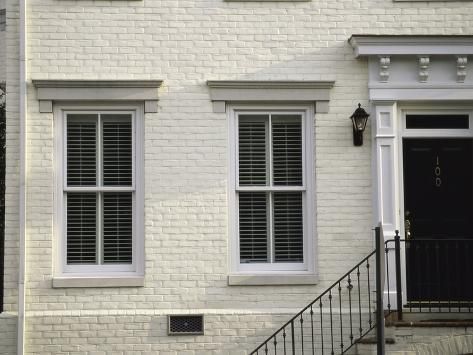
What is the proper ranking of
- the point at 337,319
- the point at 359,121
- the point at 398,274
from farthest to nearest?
the point at 359,121, the point at 337,319, the point at 398,274

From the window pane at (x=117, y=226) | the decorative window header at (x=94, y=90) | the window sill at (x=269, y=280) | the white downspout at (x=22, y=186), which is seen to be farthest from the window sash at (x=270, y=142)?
the white downspout at (x=22, y=186)

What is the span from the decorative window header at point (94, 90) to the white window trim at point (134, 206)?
0.55 ft

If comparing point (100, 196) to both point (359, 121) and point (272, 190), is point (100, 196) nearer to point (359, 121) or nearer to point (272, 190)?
point (272, 190)

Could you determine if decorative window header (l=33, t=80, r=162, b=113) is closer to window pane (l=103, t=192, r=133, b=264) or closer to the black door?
window pane (l=103, t=192, r=133, b=264)

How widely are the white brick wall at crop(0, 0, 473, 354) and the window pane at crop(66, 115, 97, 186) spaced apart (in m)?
0.29

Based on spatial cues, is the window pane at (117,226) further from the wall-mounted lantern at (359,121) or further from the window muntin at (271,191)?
the wall-mounted lantern at (359,121)

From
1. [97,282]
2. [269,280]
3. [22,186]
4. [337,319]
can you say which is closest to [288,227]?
[269,280]

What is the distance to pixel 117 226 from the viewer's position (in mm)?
10766

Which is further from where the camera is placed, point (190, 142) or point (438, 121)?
point (438, 121)

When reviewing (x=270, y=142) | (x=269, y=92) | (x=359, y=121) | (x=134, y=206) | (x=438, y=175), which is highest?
(x=269, y=92)

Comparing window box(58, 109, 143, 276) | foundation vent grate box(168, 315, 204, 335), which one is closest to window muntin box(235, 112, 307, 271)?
foundation vent grate box(168, 315, 204, 335)

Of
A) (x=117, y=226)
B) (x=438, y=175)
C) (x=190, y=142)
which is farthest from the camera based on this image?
(x=438, y=175)

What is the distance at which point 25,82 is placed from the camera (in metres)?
10.6

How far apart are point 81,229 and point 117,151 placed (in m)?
1.08
